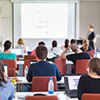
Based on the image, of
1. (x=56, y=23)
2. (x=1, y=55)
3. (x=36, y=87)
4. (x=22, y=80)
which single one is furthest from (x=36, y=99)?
(x=56, y=23)

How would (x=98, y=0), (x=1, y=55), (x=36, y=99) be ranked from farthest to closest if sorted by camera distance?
(x=98, y=0) → (x=1, y=55) → (x=36, y=99)

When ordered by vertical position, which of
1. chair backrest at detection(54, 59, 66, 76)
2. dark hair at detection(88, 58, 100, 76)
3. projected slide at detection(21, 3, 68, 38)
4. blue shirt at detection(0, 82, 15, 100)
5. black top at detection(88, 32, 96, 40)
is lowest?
chair backrest at detection(54, 59, 66, 76)

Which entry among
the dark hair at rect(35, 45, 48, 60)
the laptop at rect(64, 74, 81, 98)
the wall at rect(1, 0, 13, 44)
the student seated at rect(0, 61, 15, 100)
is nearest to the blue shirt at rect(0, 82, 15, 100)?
the student seated at rect(0, 61, 15, 100)

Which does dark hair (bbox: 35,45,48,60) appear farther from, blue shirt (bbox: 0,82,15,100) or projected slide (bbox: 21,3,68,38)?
projected slide (bbox: 21,3,68,38)

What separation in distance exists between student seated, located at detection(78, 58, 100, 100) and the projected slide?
924cm

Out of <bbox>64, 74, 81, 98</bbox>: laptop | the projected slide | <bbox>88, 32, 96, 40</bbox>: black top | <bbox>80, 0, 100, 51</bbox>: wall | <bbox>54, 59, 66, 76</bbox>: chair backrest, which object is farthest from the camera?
<bbox>80, 0, 100, 51</bbox>: wall

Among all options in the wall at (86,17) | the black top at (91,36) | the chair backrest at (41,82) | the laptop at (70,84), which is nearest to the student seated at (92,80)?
the laptop at (70,84)

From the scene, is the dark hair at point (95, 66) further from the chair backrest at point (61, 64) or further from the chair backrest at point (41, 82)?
the chair backrest at point (61, 64)

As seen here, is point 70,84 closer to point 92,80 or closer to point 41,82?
point 41,82

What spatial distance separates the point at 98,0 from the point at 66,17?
210 centimetres

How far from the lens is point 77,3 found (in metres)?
12.0

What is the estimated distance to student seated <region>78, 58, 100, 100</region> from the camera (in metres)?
2.69

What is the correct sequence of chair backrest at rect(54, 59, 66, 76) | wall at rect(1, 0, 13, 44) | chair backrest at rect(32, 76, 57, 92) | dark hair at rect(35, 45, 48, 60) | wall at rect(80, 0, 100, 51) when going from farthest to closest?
wall at rect(80, 0, 100, 51) < wall at rect(1, 0, 13, 44) < chair backrest at rect(54, 59, 66, 76) < dark hair at rect(35, 45, 48, 60) < chair backrest at rect(32, 76, 57, 92)

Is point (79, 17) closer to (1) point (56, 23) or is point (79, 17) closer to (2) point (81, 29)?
(2) point (81, 29)
